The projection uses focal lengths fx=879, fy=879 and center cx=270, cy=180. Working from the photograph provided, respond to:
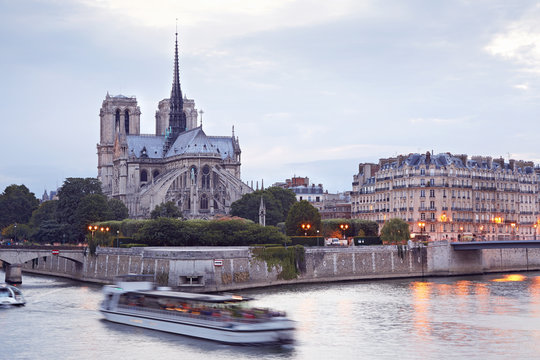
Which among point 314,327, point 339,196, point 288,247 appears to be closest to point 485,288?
point 288,247

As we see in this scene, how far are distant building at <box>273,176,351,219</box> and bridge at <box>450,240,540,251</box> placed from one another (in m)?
50.0

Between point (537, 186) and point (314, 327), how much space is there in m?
75.6

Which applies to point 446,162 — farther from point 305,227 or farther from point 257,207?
point 257,207

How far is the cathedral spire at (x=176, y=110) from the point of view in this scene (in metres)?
136

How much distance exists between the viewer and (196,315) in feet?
138

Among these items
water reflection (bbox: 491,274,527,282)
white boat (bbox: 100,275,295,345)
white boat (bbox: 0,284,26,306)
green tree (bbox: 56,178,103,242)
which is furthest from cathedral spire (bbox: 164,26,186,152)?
white boat (bbox: 100,275,295,345)

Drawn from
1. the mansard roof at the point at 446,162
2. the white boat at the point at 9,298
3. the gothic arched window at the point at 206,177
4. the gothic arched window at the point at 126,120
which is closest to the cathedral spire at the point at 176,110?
the gothic arched window at the point at 206,177

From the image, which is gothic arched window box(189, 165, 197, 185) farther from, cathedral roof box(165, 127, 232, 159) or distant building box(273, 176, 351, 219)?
distant building box(273, 176, 351, 219)

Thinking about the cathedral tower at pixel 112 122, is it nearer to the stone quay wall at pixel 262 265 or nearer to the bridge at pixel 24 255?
the stone quay wall at pixel 262 265

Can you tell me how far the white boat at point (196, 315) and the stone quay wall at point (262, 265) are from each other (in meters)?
13.4

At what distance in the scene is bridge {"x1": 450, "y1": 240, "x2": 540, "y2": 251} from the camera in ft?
245

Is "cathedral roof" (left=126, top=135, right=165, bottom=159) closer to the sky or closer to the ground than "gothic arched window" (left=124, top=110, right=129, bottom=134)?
closer to the ground

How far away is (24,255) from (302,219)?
27874 millimetres

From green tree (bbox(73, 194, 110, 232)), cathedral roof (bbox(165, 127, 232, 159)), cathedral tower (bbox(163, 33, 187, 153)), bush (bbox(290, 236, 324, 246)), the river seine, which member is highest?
cathedral tower (bbox(163, 33, 187, 153))
